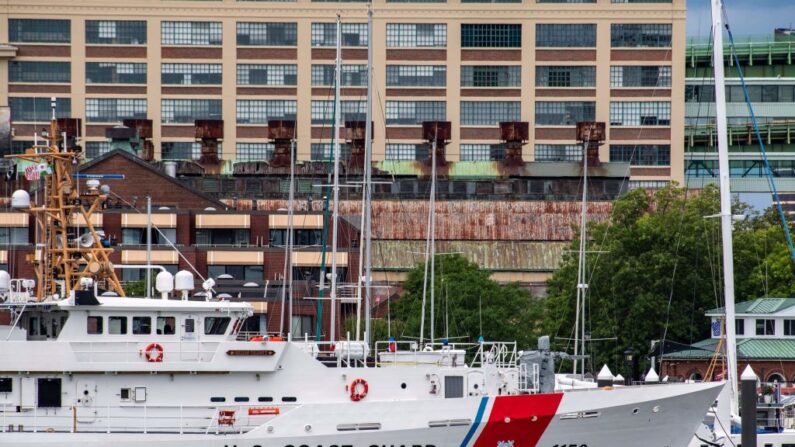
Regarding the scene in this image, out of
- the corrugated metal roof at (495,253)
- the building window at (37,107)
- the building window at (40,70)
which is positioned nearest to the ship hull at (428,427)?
the corrugated metal roof at (495,253)

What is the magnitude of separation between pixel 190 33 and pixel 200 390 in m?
93.8

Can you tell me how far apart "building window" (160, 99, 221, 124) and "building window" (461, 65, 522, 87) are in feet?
68.4

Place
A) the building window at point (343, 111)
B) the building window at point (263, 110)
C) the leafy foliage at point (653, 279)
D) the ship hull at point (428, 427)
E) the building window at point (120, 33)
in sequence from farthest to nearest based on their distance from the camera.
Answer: the building window at point (263, 110), the building window at point (120, 33), the building window at point (343, 111), the leafy foliage at point (653, 279), the ship hull at point (428, 427)

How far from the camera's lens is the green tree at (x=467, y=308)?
82.9m

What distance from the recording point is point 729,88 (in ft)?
489

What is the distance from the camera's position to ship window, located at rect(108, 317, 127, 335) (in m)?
47.5

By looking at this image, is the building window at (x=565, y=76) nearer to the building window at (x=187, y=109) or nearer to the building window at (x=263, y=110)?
the building window at (x=263, y=110)

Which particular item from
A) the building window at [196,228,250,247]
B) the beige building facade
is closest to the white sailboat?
the building window at [196,228,250,247]

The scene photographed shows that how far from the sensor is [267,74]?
455ft

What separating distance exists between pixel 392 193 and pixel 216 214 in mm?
15580

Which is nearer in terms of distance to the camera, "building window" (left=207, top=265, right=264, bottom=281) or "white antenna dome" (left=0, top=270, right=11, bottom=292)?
"white antenna dome" (left=0, top=270, right=11, bottom=292)

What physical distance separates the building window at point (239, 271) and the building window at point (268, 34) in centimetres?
4231

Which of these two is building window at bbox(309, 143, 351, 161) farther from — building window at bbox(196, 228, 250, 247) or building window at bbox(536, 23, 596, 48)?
building window at bbox(196, 228, 250, 247)

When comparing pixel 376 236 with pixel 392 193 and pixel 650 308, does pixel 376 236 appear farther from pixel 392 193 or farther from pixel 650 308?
pixel 650 308
